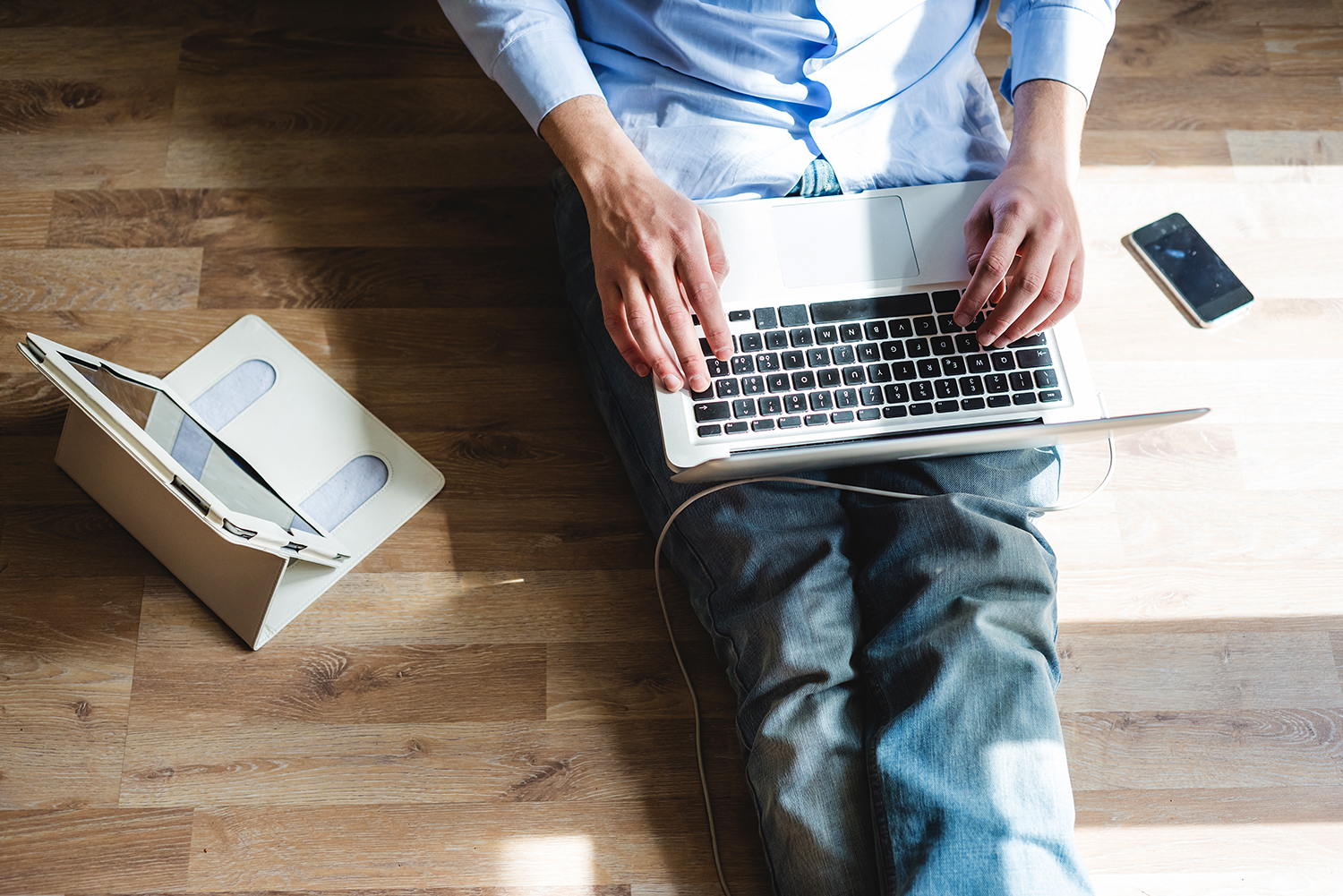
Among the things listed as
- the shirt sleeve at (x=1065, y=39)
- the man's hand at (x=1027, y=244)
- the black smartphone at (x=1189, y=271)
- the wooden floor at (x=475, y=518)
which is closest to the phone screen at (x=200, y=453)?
the wooden floor at (x=475, y=518)

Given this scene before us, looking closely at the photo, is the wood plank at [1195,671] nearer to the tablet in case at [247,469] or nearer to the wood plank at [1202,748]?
the wood plank at [1202,748]

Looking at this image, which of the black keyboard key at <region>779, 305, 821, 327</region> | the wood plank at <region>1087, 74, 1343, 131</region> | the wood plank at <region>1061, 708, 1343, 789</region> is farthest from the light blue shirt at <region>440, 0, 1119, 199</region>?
the wood plank at <region>1061, 708, 1343, 789</region>

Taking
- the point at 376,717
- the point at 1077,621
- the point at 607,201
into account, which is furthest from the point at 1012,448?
the point at 376,717

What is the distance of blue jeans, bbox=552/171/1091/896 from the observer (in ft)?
2.76

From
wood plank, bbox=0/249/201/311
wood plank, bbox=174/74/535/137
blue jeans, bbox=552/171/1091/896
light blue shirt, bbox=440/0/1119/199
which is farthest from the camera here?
wood plank, bbox=174/74/535/137

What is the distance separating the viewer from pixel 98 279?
1232 mm

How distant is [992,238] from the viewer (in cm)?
88

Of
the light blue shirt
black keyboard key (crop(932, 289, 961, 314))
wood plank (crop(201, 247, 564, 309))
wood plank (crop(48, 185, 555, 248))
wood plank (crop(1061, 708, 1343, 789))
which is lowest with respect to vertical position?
wood plank (crop(1061, 708, 1343, 789))

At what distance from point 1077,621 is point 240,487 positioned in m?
1.02

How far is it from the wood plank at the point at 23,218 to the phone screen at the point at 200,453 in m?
0.47

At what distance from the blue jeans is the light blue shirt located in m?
0.16

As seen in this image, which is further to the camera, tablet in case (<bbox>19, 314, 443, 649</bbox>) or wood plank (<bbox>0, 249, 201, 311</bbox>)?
wood plank (<bbox>0, 249, 201, 311</bbox>)

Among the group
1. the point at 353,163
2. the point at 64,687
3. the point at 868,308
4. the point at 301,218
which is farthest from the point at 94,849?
the point at 868,308

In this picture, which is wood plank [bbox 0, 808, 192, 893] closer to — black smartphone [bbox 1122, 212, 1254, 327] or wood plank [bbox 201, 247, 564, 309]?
wood plank [bbox 201, 247, 564, 309]
